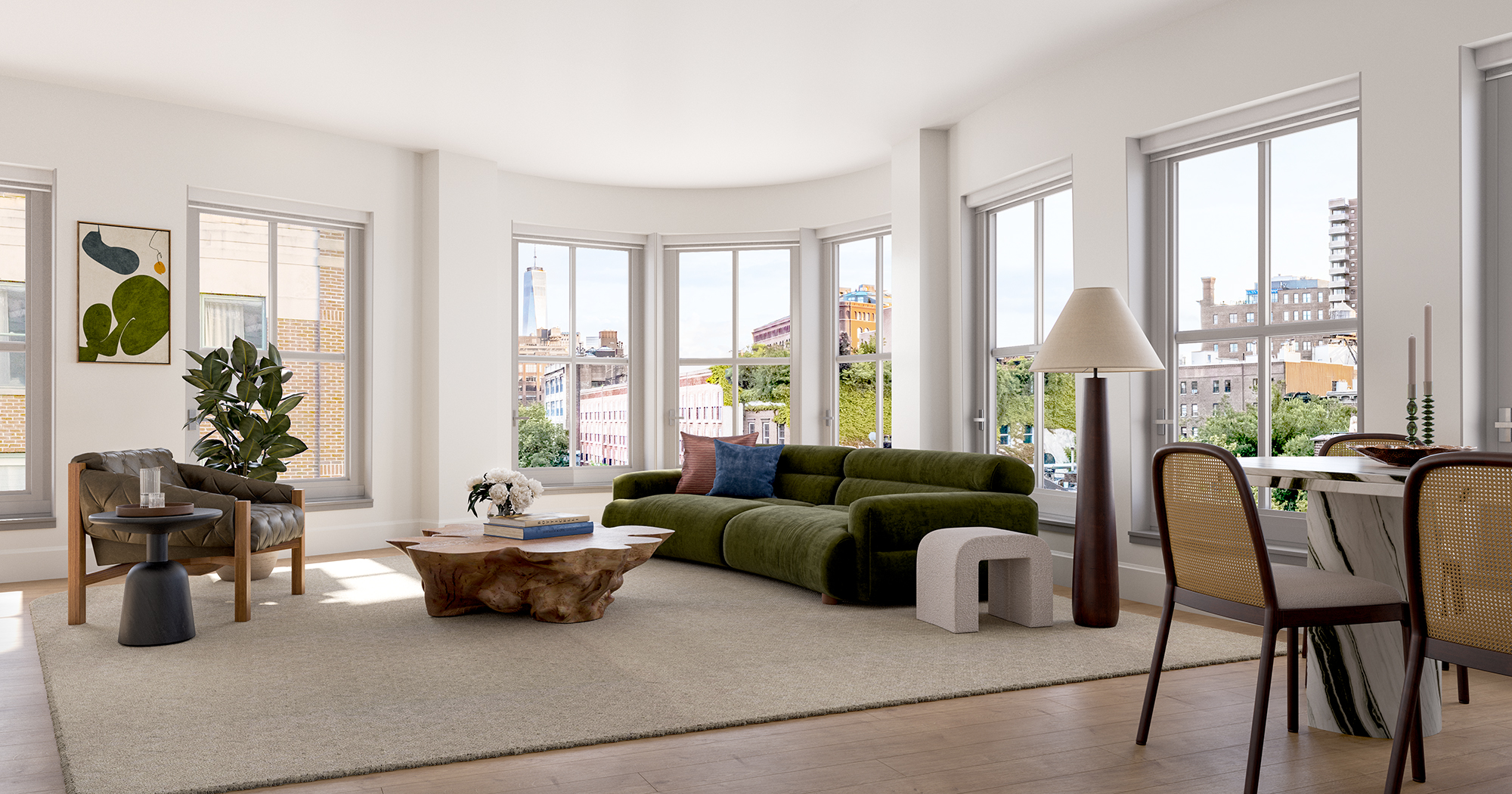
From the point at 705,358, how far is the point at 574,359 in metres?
1.12

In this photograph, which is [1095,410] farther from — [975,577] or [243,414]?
[243,414]

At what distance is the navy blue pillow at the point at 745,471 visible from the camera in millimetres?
6777

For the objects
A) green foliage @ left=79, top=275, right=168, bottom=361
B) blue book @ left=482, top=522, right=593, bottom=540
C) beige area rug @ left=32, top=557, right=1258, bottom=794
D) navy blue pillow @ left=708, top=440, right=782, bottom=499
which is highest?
green foliage @ left=79, top=275, right=168, bottom=361

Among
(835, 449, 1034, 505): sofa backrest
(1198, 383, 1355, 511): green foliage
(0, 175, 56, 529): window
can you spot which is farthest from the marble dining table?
(0, 175, 56, 529): window

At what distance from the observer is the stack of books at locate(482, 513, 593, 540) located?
4.70 m

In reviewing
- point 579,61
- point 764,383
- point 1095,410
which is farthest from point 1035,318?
point 579,61

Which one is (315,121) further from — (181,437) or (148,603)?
(148,603)

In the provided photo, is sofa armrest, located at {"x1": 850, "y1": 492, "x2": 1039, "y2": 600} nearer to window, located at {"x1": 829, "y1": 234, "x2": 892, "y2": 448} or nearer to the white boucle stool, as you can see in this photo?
the white boucle stool

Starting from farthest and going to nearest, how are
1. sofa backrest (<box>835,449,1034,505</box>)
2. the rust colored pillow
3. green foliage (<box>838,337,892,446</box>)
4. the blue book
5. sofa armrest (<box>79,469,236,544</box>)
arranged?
green foliage (<box>838,337,892,446</box>), the rust colored pillow, sofa backrest (<box>835,449,1034,505</box>), the blue book, sofa armrest (<box>79,469,236,544</box>)

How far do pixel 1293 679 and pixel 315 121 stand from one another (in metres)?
6.57

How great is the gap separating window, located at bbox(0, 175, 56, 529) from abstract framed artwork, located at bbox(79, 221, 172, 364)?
22 cm

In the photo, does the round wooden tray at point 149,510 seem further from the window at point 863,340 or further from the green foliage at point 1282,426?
the window at point 863,340

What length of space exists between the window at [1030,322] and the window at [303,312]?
4.54 meters

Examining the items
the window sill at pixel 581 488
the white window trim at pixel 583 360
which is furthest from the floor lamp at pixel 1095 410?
the white window trim at pixel 583 360
